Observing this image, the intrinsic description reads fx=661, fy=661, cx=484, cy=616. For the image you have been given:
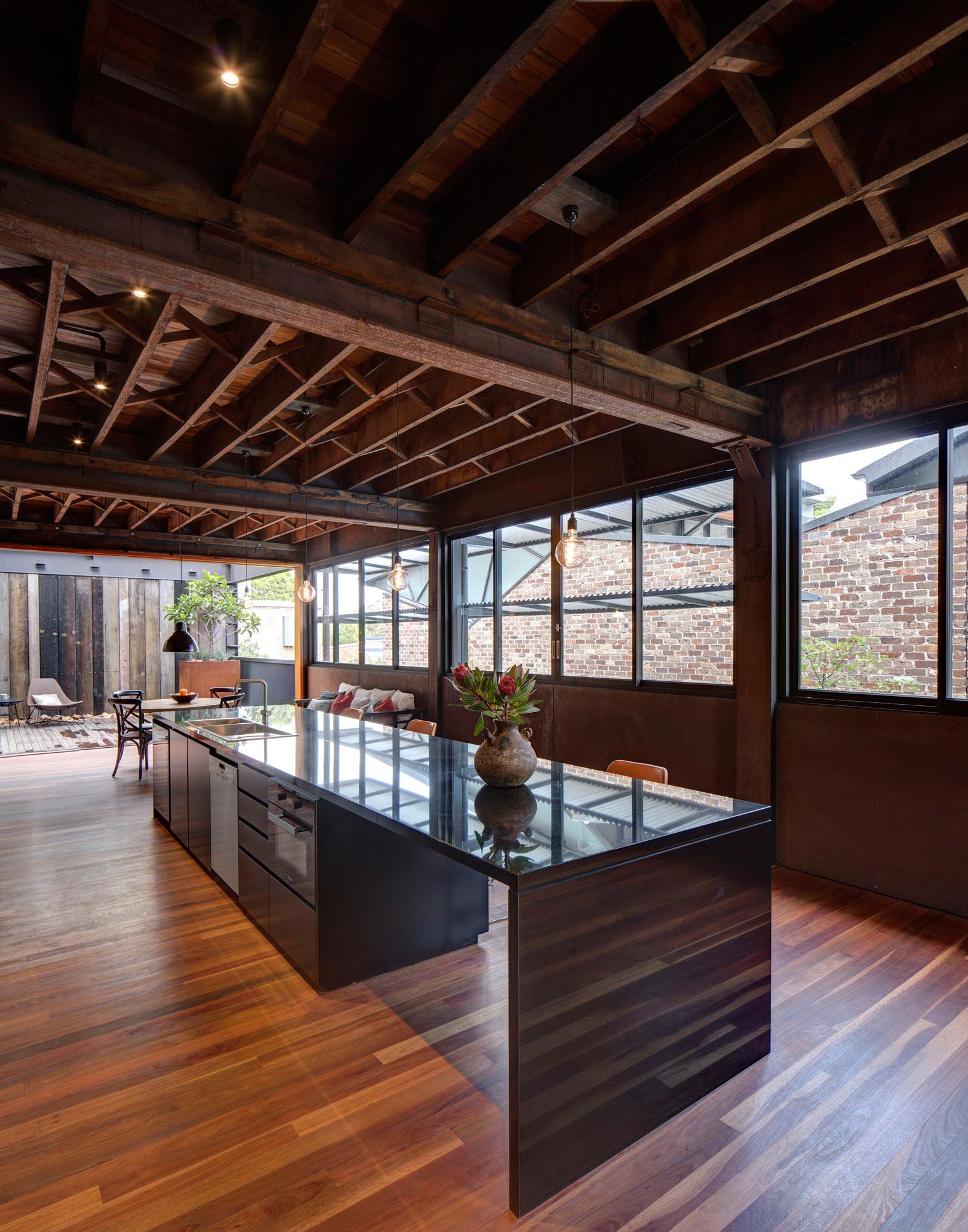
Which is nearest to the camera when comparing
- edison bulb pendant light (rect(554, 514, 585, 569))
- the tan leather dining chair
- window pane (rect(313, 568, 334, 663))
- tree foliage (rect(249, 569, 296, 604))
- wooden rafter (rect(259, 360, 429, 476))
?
the tan leather dining chair

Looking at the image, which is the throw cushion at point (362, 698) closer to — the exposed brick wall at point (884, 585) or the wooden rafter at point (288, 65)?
Result: the exposed brick wall at point (884, 585)

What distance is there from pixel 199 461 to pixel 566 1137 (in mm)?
5297

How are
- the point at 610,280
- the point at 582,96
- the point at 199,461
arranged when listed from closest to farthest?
the point at 582,96 → the point at 610,280 → the point at 199,461

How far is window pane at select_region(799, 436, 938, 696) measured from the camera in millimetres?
3500

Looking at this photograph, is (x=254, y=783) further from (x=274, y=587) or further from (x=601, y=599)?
(x=274, y=587)

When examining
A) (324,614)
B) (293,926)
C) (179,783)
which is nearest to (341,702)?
(324,614)

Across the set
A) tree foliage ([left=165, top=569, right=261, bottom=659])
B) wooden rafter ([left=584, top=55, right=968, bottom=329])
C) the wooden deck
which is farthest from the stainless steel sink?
tree foliage ([left=165, top=569, right=261, bottom=659])

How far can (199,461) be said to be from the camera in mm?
5504

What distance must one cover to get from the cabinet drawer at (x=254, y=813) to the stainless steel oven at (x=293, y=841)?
59mm

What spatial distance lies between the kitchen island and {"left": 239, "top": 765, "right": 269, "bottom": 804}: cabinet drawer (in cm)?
2

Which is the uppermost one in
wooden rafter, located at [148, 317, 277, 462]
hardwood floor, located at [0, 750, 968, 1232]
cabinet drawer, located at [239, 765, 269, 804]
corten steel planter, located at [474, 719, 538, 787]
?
wooden rafter, located at [148, 317, 277, 462]

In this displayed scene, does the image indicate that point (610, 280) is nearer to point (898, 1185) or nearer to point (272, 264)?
point (272, 264)

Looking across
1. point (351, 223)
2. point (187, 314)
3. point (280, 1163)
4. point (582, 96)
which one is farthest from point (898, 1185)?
point (187, 314)

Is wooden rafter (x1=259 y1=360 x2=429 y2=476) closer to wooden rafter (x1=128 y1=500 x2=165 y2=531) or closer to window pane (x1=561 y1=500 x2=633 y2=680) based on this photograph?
window pane (x1=561 y1=500 x2=633 y2=680)
